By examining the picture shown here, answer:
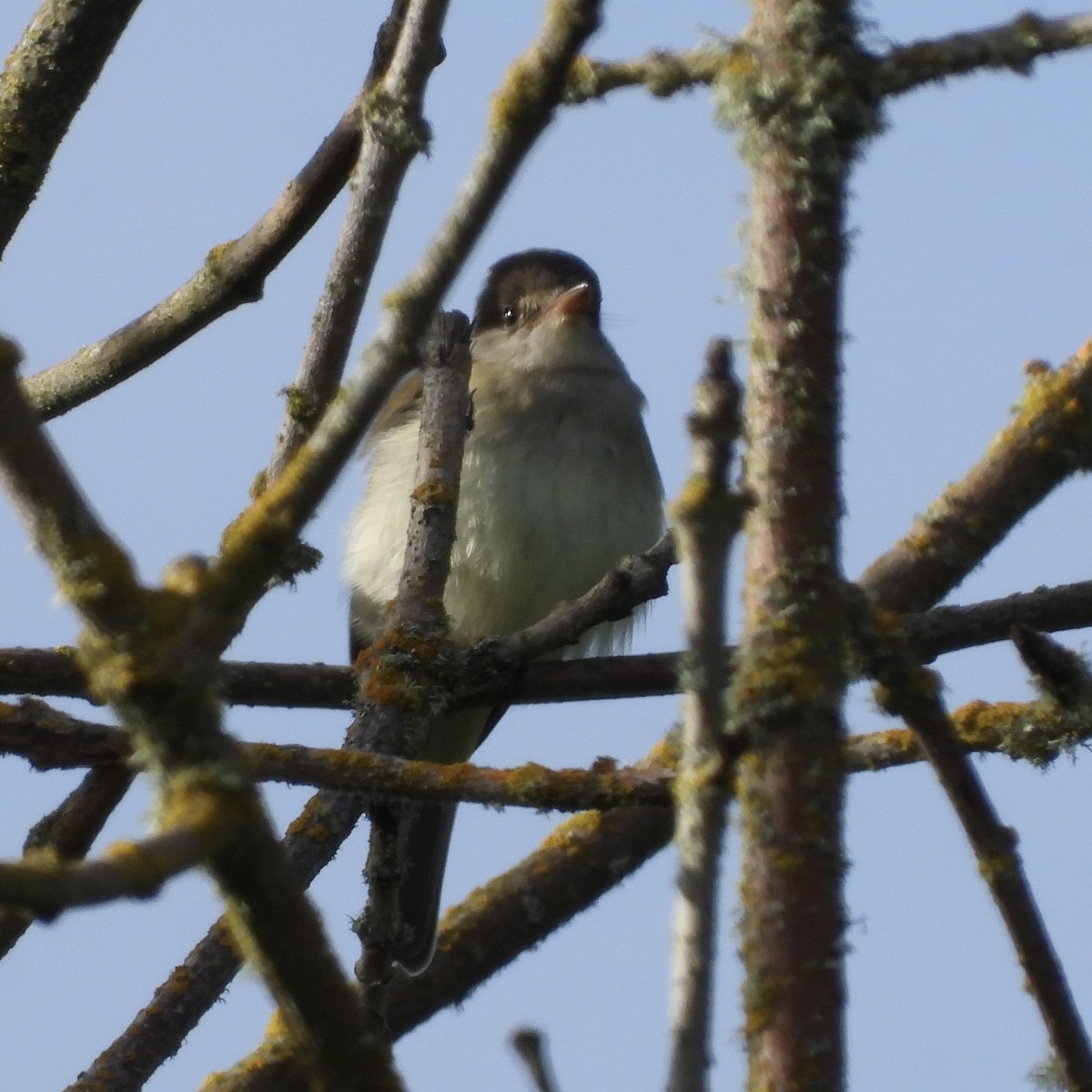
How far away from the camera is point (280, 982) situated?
1.87m

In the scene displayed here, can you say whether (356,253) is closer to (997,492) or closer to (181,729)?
(997,492)

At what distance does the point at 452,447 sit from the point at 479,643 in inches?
18.0

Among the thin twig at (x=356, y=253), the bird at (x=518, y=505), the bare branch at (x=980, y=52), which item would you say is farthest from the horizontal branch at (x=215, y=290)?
the bare branch at (x=980, y=52)

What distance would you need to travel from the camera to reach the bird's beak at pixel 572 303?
7172 millimetres

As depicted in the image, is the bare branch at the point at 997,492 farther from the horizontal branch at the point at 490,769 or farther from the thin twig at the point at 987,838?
the thin twig at the point at 987,838

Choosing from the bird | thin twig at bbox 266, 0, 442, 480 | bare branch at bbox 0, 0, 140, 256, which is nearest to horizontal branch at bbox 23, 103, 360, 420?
thin twig at bbox 266, 0, 442, 480

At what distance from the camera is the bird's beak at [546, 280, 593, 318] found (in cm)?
717

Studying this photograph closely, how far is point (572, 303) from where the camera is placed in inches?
283

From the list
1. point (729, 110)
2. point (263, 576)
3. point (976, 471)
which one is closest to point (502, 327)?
point (976, 471)

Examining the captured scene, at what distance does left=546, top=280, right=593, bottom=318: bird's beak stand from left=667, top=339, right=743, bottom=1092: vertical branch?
213 inches

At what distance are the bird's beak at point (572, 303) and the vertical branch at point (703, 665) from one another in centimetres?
542

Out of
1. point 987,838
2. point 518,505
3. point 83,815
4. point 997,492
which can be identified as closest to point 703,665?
point 987,838

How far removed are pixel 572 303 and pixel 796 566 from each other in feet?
17.3

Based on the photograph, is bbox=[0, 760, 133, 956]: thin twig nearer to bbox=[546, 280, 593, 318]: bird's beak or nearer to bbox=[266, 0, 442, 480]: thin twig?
bbox=[266, 0, 442, 480]: thin twig
